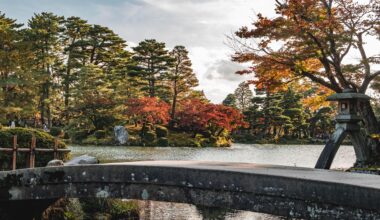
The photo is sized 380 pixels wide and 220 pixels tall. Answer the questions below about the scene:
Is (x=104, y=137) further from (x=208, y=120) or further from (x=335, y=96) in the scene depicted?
(x=335, y=96)

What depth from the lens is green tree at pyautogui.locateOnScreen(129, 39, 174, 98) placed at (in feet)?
119

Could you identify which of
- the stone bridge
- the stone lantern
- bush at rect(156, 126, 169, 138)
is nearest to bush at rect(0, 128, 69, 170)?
the stone bridge

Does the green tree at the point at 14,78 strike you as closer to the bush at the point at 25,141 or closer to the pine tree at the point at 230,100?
the bush at the point at 25,141

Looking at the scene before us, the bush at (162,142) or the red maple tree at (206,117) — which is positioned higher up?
the red maple tree at (206,117)

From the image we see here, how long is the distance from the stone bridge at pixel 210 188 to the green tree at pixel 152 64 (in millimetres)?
29363

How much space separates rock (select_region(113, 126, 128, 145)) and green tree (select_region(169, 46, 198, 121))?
7.05 m

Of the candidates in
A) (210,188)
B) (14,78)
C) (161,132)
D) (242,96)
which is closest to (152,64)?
(161,132)

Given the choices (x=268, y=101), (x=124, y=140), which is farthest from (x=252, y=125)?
(x=124, y=140)

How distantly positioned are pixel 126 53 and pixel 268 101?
1718 centimetres

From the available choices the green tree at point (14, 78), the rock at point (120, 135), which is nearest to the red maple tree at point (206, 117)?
the rock at point (120, 135)

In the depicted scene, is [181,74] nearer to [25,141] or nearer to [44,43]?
[44,43]

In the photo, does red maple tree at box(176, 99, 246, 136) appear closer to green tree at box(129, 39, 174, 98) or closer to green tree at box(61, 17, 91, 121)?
green tree at box(129, 39, 174, 98)

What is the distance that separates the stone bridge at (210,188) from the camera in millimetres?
4734

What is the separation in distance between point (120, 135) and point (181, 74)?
9.49 meters
